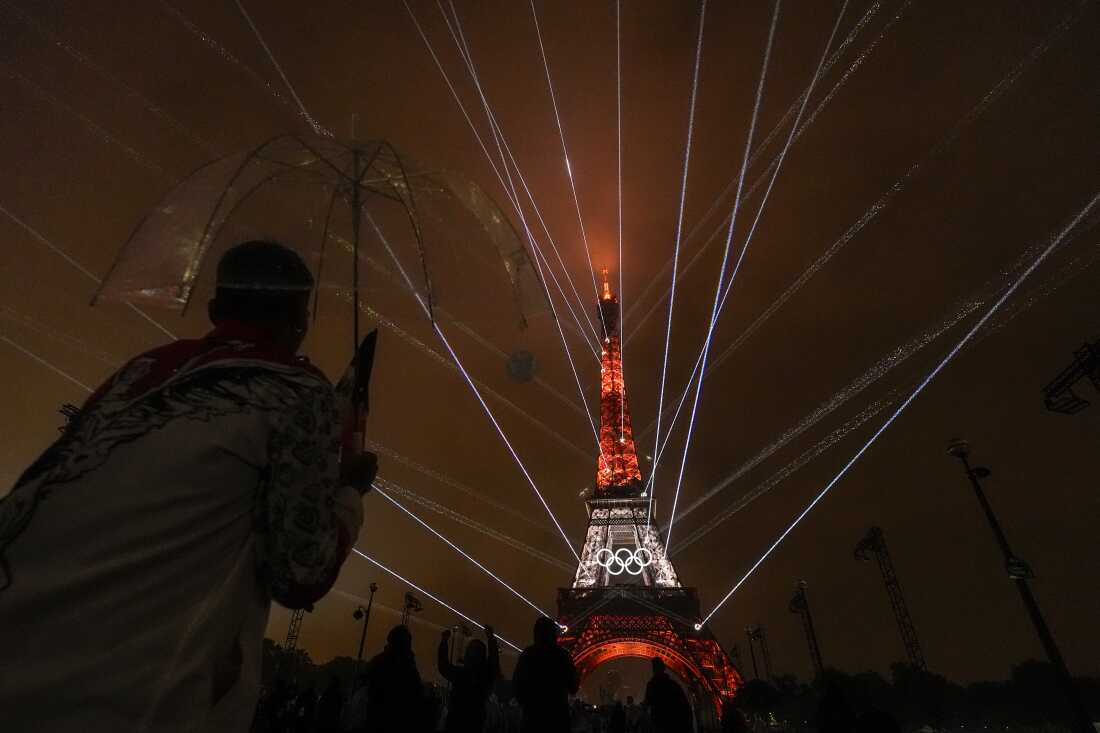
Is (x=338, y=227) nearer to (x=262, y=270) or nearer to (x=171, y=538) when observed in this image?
(x=262, y=270)

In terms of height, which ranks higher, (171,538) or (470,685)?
(470,685)

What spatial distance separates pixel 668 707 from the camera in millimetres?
7770

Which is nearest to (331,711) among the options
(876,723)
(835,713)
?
(835,713)

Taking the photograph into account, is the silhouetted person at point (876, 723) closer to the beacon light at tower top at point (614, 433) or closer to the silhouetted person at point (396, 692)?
the silhouetted person at point (396, 692)

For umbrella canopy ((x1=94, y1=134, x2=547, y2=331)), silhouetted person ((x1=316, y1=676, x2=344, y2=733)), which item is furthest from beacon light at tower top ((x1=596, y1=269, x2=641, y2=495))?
umbrella canopy ((x1=94, y1=134, x2=547, y2=331))

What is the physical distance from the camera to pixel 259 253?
7.57 feet

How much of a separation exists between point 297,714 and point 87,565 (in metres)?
14.4

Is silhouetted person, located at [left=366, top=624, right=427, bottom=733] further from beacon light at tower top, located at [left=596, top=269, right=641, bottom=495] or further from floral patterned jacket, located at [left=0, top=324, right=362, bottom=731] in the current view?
beacon light at tower top, located at [left=596, top=269, right=641, bottom=495]

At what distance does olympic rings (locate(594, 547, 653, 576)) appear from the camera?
44188 millimetres

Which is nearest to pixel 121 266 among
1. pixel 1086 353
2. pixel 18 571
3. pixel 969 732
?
pixel 18 571

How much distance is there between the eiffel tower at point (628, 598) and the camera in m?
36.2

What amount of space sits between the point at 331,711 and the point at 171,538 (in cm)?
944

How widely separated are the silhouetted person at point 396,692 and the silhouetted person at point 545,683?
1.05 meters

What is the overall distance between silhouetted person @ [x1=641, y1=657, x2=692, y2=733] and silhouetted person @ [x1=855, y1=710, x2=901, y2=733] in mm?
2936
